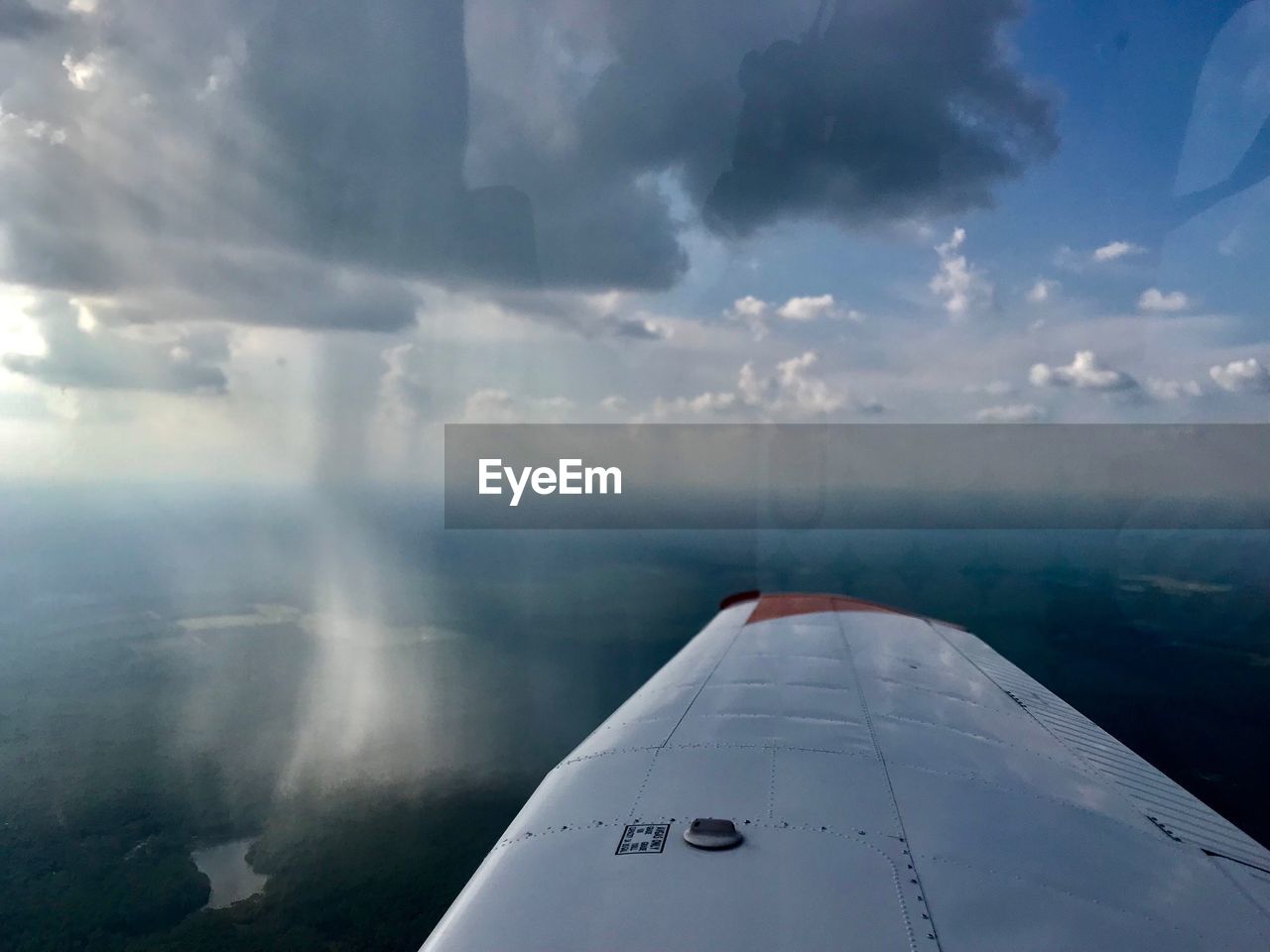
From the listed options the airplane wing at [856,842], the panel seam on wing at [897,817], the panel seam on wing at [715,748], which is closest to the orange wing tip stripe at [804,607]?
the panel seam on wing at [897,817]

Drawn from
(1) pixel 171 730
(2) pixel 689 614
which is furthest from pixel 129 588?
(2) pixel 689 614

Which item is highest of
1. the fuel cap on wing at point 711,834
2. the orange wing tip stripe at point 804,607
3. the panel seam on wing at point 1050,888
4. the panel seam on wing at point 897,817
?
the orange wing tip stripe at point 804,607

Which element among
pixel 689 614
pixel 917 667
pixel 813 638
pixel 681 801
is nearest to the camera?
pixel 681 801

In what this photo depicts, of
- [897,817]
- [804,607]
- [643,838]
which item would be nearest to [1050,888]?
[897,817]

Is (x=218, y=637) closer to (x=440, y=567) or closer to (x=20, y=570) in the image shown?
(x=440, y=567)

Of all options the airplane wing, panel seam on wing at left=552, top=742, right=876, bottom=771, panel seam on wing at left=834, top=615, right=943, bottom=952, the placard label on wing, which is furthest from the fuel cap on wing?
panel seam on wing at left=552, top=742, right=876, bottom=771

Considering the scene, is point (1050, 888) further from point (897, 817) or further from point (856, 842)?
point (856, 842)

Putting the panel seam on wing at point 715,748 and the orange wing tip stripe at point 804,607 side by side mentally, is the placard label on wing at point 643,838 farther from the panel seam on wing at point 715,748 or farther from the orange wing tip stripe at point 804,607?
the orange wing tip stripe at point 804,607
